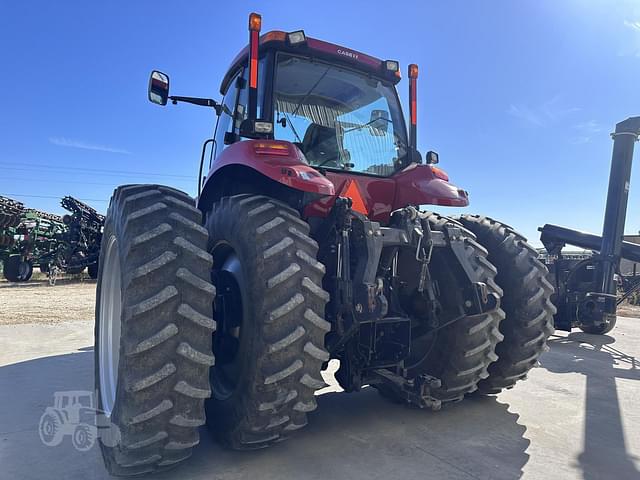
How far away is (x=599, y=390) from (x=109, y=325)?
4.42 metres

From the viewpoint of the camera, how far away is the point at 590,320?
6.71 metres

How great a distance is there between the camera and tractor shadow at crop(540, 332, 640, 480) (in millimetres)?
2584

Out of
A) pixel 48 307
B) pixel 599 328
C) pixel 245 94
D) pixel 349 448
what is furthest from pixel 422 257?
pixel 48 307

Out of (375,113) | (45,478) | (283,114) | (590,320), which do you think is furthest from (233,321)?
(590,320)

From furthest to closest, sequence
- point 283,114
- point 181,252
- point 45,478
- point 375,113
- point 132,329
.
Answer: point 375,113 < point 283,114 < point 45,478 < point 181,252 < point 132,329

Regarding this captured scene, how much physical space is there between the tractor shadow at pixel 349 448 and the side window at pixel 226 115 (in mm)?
2411

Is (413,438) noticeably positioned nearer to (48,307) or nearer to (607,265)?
(607,265)

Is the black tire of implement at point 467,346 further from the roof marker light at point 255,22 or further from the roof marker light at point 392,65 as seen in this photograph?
the roof marker light at point 255,22

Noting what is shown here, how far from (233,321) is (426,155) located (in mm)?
2398

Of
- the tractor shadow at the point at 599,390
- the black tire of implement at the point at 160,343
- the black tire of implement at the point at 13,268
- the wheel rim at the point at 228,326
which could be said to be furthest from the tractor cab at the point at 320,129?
the black tire of implement at the point at 13,268

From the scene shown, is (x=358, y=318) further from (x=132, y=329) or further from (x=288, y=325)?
(x=132, y=329)

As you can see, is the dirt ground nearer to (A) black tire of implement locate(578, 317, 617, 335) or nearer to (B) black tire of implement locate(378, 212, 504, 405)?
(A) black tire of implement locate(578, 317, 617, 335)

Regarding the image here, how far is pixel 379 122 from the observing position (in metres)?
3.59

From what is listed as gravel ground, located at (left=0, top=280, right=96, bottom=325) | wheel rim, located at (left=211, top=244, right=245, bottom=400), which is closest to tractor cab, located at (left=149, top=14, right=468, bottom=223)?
wheel rim, located at (left=211, top=244, right=245, bottom=400)
